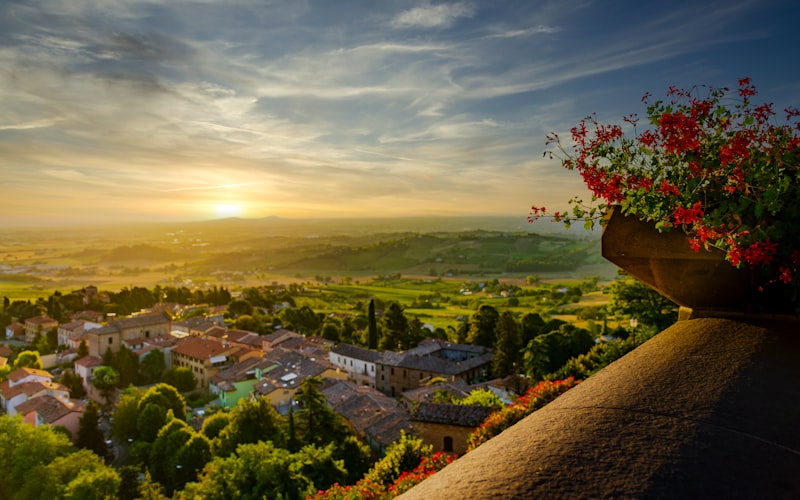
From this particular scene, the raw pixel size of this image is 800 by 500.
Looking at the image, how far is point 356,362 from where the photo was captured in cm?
4034

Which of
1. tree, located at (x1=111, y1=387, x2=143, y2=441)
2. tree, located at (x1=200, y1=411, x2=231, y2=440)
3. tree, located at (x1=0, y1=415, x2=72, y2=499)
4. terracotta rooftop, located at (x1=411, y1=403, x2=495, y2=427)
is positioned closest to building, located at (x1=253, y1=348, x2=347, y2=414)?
tree, located at (x1=200, y1=411, x2=231, y2=440)

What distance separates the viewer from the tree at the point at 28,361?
48.0m

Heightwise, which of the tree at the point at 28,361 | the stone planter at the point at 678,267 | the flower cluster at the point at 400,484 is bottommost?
the tree at the point at 28,361

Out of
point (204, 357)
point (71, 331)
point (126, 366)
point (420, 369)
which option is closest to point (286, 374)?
point (420, 369)

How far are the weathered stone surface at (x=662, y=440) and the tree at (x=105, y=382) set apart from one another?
48591 mm

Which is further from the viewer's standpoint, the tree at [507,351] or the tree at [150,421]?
the tree at [507,351]

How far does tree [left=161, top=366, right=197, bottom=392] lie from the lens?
145 feet

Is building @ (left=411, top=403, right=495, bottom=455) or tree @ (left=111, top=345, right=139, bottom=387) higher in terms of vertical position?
building @ (left=411, top=403, right=495, bottom=455)

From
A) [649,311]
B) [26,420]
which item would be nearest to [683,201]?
[649,311]

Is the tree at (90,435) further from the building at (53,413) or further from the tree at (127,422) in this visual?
the tree at (127,422)

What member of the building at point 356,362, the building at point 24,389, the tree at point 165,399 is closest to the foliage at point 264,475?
the tree at point 165,399

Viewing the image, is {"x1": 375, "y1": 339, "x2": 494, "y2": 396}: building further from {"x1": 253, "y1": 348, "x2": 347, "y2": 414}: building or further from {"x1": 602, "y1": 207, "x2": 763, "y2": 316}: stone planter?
{"x1": 602, "y1": 207, "x2": 763, "y2": 316}: stone planter

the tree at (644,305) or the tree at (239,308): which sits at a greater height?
the tree at (644,305)

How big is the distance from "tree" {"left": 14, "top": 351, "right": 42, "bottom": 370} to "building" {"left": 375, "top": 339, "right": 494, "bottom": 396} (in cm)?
3628
